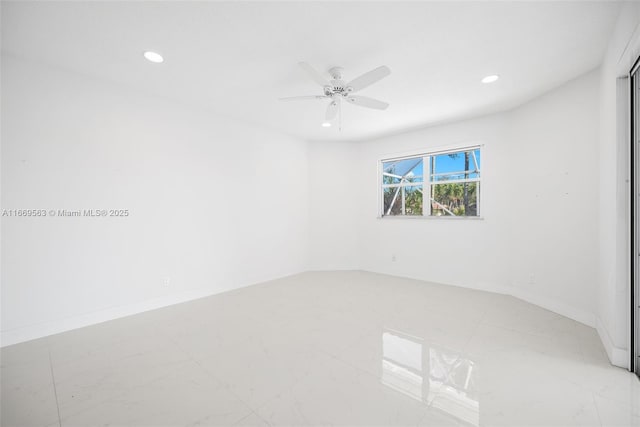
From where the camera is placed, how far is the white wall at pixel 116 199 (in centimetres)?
251

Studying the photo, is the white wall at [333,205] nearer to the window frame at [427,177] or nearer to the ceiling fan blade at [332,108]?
the window frame at [427,177]

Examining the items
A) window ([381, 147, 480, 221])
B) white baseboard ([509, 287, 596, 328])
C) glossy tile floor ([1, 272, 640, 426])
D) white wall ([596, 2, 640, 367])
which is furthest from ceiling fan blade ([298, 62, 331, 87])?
white baseboard ([509, 287, 596, 328])

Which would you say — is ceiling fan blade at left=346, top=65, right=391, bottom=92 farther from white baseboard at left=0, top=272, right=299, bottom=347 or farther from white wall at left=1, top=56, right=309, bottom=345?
white baseboard at left=0, top=272, right=299, bottom=347

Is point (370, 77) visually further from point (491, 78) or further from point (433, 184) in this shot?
point (433, 184)

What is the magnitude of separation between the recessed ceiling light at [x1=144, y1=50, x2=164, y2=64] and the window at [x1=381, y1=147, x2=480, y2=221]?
154 inches

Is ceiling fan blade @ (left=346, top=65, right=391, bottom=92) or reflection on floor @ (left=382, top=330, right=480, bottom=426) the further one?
ceiling fan blade @ (left=346, top=65, right=391, bottom=92)

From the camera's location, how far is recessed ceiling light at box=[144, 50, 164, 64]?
2.43 meters

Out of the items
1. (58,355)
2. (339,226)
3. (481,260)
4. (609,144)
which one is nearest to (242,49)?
(58,355)

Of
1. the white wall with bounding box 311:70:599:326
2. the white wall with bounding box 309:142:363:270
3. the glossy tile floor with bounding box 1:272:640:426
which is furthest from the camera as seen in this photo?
the white wall with bounding box 309:142:363:270

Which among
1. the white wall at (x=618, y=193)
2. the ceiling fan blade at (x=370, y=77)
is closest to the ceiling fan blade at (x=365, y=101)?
the ceiling fan blade at (x=370, y=77)

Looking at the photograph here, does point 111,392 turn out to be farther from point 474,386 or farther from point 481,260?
point 481,260

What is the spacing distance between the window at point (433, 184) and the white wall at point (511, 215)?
7.7 inches

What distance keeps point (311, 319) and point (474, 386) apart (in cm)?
164

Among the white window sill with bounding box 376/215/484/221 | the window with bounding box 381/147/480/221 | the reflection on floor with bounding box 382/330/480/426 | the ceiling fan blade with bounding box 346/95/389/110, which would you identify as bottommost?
the reflection on floor with bounding box 382/330/480/426
